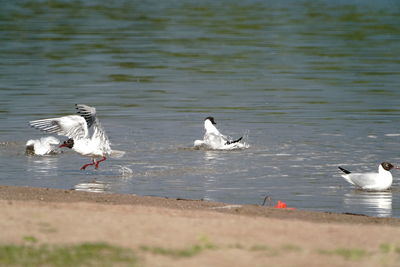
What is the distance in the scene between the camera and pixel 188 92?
32250mm

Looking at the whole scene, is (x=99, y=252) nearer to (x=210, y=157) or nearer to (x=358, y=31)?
(x=210, y=157)

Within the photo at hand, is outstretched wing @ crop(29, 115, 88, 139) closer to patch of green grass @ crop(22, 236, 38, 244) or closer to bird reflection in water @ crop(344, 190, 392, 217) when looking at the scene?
bird reflection in water @ crop(344, 190, 392, 217)

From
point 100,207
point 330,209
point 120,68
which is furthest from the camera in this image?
point 120,68

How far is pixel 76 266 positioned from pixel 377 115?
61.2ft

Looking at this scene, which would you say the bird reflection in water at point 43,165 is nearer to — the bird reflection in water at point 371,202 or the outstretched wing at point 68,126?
the outstretched wing at point 68,126

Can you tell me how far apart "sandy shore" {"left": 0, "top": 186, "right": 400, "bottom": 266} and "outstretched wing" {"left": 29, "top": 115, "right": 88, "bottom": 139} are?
20.4 feet

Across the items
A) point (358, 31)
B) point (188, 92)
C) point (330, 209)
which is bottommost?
point (330, 209)

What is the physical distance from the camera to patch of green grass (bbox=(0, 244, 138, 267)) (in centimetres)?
924

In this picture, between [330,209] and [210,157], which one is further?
[210,157]

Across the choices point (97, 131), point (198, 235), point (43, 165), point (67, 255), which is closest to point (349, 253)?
point (198, 235)

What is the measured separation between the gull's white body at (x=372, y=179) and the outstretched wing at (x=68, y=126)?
5.31 meters

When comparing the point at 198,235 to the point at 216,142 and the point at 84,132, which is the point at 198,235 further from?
the point at 216,142

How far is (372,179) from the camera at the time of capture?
17.1 meters

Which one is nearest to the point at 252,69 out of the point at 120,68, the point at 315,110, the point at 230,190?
the point at 120,68
